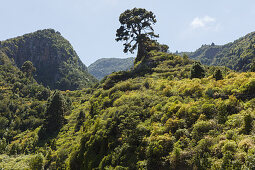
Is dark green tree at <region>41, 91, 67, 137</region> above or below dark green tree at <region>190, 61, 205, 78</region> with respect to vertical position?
below

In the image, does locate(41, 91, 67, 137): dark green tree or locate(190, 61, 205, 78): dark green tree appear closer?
locate(190, 61, 205, 78): dark green tree

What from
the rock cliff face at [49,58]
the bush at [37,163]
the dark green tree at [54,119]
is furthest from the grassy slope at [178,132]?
the rock cliff face at [49,58]

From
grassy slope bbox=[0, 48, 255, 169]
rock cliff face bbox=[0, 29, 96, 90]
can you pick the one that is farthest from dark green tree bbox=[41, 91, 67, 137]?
rock cliff face bbox=[0, 29, 96, 90]

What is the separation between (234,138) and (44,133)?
47.3 meters

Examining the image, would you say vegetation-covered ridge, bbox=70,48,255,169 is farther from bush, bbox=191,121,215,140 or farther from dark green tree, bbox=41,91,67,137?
dark green tree, bbox=41,91,67,137

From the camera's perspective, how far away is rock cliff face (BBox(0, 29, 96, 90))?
141125 millimetres

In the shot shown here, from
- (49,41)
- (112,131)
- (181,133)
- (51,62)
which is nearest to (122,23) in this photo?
(112,131)

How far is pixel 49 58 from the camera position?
16300 centimetres

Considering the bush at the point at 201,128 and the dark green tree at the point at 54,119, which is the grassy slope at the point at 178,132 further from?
the dark green tree at the point at 54,119

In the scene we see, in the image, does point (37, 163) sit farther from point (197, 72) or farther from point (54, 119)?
point (197, 72)

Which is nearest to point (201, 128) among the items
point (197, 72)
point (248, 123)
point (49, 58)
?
point (248, 123)

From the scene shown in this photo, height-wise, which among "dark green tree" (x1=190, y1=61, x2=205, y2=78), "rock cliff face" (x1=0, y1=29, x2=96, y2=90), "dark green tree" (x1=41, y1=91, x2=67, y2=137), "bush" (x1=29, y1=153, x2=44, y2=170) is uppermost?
"rock cliff face" (x1=0, y1=29, x2=96, y2=90)

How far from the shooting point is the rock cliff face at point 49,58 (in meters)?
141

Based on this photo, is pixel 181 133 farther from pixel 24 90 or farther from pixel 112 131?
pixel 24 90
